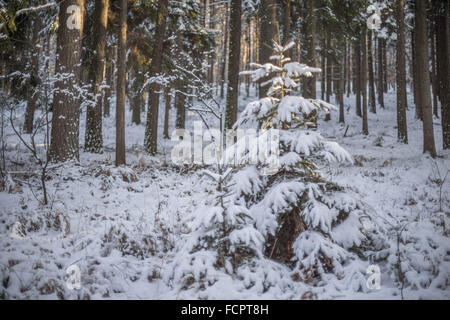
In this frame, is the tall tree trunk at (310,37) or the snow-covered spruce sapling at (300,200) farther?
the tall tree trunk at (310,37)

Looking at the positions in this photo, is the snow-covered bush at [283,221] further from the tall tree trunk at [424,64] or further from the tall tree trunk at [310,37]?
the tall tree trunk at [310,37]

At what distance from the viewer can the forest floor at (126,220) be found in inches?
129

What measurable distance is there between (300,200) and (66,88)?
7139mm

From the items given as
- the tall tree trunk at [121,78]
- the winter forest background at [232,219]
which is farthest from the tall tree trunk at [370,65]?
the tall tree trunk at [121,78]

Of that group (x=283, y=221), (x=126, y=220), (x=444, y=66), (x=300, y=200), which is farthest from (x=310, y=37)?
(x=126, y=220)

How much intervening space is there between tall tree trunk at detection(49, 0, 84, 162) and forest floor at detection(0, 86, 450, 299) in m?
0.69

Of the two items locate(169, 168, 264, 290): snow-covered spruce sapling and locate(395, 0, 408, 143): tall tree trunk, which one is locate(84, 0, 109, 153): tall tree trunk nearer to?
locate(169, 168, 264, 290): snow-covered spruce sapling

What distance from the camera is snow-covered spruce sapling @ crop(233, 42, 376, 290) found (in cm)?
351

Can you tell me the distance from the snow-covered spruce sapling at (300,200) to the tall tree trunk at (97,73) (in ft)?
28.2

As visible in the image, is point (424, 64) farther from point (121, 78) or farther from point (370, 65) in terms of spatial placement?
point (370, 65)

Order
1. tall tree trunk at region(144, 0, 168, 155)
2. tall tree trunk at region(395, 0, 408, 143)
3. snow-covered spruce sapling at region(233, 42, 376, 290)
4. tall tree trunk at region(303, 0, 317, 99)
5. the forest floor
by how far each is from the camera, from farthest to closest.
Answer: tall tree trunk at region(395, 0, 408, 143), tall tree trunk at region(303, 0, 317, 99), tall tree trunk at region(144, 0, 168, 155), snow-covered spruce sapling at region(233, 42, 376, 290), the forest floor

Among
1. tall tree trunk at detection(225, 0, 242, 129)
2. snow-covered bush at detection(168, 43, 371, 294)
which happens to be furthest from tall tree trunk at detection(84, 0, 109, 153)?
snow-covered bush at detection(168, 43, 371, 294)

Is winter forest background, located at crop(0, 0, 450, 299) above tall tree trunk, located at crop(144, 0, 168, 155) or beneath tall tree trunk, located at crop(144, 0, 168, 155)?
beneath

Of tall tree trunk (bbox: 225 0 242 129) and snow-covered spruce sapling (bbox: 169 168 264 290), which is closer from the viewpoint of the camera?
snow-covered spruce sapling (bbox: 169 168 264 290)
